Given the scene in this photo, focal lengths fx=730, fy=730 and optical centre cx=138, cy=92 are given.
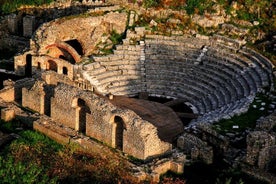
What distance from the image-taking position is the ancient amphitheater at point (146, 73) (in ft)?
105

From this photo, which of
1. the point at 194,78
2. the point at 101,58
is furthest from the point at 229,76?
the point at 101,58

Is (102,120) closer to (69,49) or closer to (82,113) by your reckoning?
(82,113)

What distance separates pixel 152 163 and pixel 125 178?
2.12 metres

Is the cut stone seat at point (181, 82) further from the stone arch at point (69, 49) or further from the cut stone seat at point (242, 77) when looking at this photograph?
the stone arch at point (69, 49)

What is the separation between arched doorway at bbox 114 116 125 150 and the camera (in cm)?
2864

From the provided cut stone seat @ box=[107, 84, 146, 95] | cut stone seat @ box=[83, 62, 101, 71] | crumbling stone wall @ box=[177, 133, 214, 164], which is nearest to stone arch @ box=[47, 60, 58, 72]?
cut stone seat @ box=[83, 62, 101, 71]

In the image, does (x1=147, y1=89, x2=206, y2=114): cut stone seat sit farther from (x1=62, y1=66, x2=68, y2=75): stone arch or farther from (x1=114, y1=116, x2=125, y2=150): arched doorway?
(x1=114, y1=116, x2=125, y2=150): arched doorway

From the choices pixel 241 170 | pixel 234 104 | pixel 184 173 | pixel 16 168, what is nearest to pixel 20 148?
pixel 16 168

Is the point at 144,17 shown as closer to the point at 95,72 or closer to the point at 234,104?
the point at 95,72

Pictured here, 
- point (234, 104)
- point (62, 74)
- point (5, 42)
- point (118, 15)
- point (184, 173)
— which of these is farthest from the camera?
point (5, 42)

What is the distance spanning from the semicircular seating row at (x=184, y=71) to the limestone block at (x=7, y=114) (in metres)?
5.35

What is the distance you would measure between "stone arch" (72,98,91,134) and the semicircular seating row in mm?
4940

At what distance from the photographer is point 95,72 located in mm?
35938

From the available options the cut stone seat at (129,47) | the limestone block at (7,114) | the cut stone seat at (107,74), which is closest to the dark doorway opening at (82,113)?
the limestone block at (7,114)
